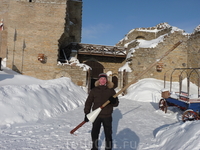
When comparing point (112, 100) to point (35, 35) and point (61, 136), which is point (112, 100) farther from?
point (35, 35)

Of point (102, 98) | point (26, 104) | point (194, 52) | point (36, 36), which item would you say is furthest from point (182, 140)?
point (36, 36)

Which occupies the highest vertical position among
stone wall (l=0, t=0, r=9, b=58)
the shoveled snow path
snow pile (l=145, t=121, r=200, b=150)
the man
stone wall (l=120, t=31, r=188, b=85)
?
stone wall (l=0, t=0, r=9, b=58)

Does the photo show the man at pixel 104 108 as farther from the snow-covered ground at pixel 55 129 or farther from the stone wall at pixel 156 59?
the stone wall at pixel 156 59

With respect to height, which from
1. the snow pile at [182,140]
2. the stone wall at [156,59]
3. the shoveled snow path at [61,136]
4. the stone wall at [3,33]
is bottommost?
the shoveled snow path at [61,136]

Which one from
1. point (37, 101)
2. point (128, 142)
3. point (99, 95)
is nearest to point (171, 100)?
point (128, 142)

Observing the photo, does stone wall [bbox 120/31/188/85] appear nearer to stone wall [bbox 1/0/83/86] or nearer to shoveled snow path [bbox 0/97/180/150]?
stone wall [bbox 1/0/83/86]

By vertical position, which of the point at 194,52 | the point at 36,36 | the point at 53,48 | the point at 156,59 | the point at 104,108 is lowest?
the point at 104,108

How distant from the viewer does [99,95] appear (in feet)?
9.69

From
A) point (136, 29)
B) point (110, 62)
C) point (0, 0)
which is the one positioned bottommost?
point (110, 62)

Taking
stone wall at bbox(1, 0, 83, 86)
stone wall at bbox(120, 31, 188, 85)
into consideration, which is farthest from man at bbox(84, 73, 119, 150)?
stone wall at bbox(1, 0, 83, 86)

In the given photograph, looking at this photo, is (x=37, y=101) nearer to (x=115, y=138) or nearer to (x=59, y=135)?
(x=59, y=135)

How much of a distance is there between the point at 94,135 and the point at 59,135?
1319 millimetres

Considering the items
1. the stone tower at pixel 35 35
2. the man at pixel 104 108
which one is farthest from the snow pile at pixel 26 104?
the stone tower at pixel 35 35

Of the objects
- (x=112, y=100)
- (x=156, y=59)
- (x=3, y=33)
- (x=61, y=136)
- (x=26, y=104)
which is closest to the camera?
(x=112, y=100)
